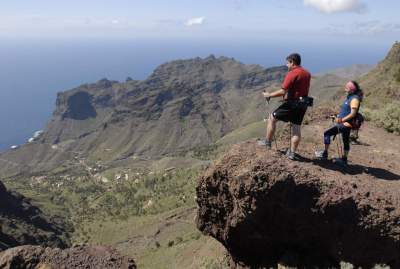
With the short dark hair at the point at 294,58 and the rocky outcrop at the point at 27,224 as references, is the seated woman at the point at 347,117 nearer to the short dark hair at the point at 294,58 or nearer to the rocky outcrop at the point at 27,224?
the short dark hair at the point at 294,58

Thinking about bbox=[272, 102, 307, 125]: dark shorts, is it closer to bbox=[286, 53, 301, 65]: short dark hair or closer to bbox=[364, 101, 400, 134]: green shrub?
bbox=[286, 53, 301, 65]: short dark hair

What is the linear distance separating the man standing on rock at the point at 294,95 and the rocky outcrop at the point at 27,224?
241 ft

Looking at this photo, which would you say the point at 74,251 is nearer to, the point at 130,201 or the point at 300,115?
the point at 300,115

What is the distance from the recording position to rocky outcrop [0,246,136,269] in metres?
15.4


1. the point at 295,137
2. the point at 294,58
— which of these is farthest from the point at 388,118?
the point at 294,58

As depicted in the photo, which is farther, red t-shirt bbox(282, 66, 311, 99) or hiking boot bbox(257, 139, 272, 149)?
hiking boot bbox(257, 139, 272, 149)

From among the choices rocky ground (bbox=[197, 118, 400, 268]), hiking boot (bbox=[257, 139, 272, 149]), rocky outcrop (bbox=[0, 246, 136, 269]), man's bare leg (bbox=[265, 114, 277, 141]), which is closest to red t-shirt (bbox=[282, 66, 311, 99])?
man's bare leg (bbox=[265, 114, 277, 141])

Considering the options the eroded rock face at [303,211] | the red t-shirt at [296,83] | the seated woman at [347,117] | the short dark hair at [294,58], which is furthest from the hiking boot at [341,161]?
the short dark hair at [294,58]

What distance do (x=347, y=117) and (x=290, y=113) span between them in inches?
68.0

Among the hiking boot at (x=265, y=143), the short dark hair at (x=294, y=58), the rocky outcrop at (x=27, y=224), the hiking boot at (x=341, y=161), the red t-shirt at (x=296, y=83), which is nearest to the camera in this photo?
the red t-shirt at (x=296, y=83)

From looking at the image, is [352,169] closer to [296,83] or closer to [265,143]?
[265,143]

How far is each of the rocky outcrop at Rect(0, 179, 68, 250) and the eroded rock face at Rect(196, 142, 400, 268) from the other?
237ft

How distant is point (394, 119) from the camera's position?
67.3 feet

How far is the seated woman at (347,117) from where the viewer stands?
12456mm
